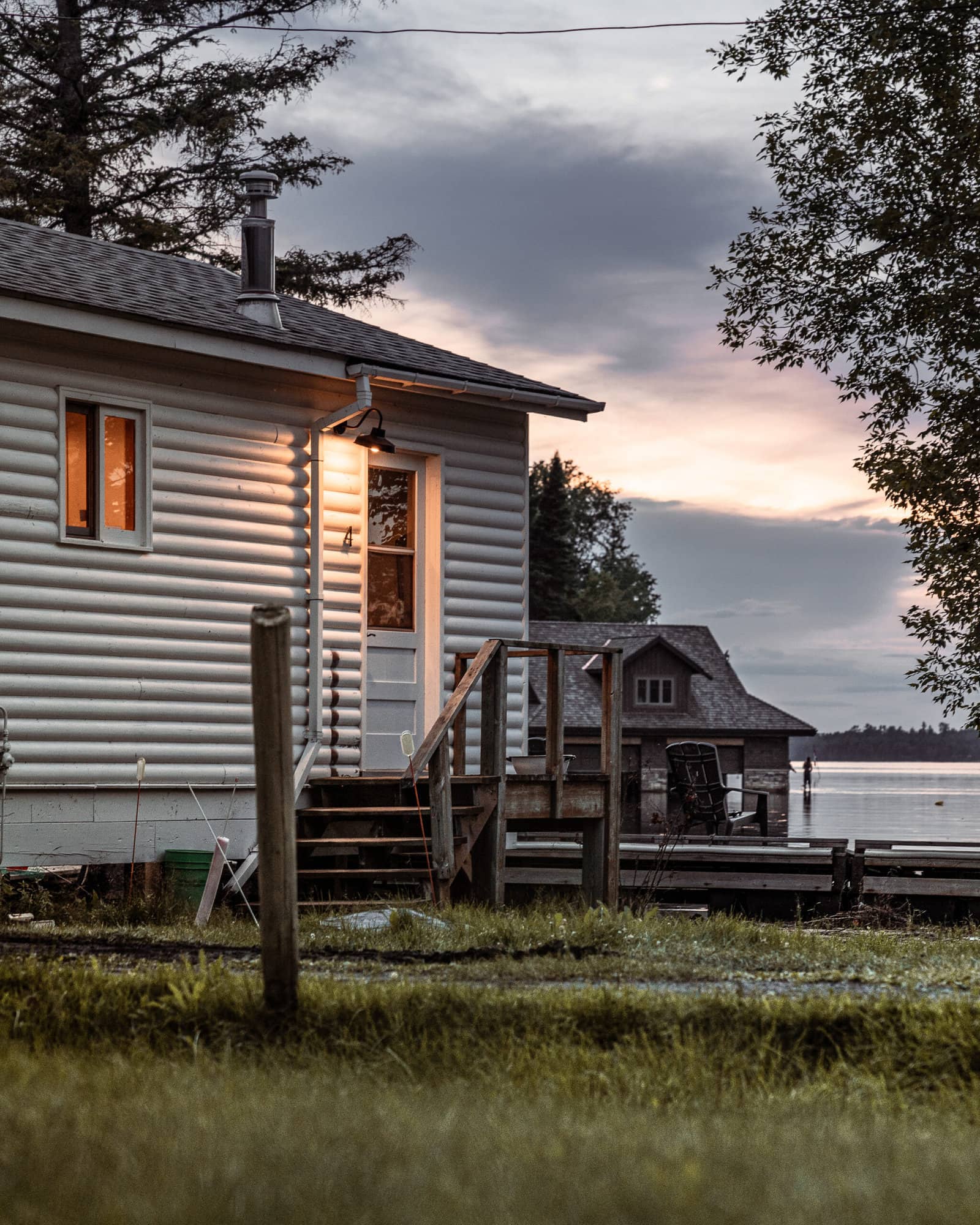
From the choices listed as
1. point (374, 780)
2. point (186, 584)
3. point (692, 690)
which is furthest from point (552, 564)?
point (186, 584)

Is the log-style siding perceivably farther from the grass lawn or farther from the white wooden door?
the grass lawn

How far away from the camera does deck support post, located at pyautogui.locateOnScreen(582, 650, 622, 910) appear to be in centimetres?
1248

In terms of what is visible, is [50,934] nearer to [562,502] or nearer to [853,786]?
[562,502]

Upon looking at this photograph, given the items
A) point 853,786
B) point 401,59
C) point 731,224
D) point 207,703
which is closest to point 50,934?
point 207,703

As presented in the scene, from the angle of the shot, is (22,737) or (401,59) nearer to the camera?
(22,737)

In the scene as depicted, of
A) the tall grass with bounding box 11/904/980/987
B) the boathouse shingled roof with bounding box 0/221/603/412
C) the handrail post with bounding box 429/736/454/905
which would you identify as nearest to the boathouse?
the boathouse shingled roof with bounding box 0/221/603/412

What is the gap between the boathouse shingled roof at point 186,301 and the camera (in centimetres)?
1053

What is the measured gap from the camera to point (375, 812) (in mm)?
10992

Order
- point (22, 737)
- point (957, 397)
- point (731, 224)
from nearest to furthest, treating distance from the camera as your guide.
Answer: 1. point (22, 737)
2. point (957, 397)
3. point (731, 224)

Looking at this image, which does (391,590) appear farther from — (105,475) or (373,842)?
(105,475)

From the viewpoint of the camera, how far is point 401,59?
20625 mm

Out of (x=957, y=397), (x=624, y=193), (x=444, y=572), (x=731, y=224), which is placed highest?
(x=624, y=193)

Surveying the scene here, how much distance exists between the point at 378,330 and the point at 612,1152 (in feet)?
37.1

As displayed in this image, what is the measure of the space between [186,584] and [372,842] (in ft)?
7.67
